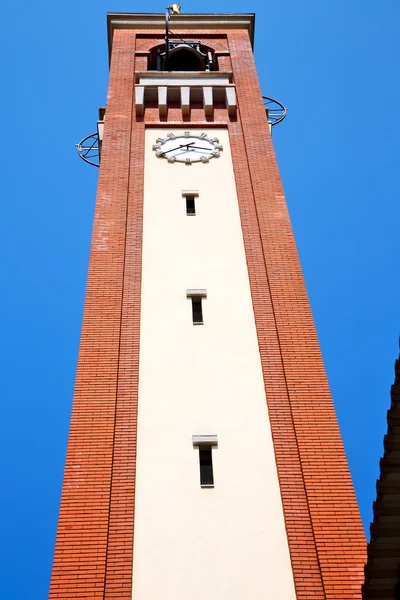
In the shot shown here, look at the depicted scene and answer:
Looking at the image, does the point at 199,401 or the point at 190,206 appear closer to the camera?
the point at 199,401

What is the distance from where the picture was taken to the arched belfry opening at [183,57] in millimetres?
31188

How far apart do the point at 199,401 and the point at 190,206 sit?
6829mm

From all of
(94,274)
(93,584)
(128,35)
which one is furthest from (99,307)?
(128,35)

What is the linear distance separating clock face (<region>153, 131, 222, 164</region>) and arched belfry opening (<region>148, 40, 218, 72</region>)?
6855mm

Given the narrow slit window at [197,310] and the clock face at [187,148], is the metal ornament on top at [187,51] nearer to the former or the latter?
the clock face at [187,148]

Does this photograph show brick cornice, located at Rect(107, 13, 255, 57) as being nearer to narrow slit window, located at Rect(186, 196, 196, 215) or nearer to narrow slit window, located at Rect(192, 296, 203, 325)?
narrow slit window, located at Rect(186, 196, 196, 215)

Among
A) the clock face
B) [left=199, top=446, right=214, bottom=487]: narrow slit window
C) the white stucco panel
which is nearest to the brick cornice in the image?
the clock face

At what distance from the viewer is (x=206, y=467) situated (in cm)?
1545

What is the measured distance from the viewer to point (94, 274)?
19.6 metres

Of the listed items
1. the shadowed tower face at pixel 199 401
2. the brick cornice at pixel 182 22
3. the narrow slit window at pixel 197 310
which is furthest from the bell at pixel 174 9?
the narrow slit window at pixel 197 310

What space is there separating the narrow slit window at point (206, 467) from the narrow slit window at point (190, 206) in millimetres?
7538

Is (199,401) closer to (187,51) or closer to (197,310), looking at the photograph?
(197,310)

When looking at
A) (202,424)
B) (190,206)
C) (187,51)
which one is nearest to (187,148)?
Answer: (190,206)

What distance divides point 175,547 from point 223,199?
10421 millimetres
